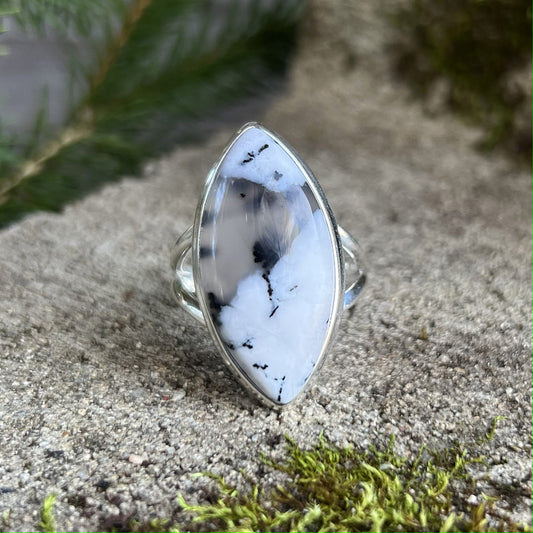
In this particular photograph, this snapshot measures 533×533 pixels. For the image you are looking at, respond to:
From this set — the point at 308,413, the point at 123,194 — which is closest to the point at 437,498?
the point at 308,413

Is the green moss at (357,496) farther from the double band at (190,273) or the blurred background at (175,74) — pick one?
the blurred background at (175,74)

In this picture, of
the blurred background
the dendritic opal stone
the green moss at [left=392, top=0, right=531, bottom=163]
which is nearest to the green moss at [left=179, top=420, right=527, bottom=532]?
the dendritic opal stone

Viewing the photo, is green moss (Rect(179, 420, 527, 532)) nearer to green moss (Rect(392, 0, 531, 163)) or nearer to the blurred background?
the blurred background

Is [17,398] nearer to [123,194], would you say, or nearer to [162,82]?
[123,194]

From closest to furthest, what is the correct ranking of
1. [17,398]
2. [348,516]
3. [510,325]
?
[348,516] < [17,398] < [510,325]

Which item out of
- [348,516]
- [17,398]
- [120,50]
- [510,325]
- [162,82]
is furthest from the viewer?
[162,82]

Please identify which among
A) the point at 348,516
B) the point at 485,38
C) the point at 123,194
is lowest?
the point at 123,194

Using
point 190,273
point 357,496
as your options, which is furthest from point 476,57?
point 357,496

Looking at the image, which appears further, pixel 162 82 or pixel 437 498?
pixel 162 82
